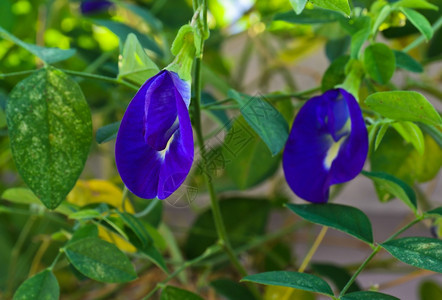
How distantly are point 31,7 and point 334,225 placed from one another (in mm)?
695

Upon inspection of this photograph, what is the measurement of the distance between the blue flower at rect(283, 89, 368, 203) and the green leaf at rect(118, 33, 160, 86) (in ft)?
0.35

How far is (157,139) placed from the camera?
31 cm

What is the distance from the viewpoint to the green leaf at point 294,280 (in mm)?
324

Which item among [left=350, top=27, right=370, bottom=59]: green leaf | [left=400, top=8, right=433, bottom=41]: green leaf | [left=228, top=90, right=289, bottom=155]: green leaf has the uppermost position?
[left=400, top=8, right=433, bottom=41]: green leaf

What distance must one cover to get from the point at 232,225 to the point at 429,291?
287 mm

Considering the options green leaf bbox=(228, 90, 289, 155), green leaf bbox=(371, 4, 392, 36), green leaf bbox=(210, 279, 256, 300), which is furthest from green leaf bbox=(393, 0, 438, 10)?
green leaf bbox=(210, 279, 256, 300)

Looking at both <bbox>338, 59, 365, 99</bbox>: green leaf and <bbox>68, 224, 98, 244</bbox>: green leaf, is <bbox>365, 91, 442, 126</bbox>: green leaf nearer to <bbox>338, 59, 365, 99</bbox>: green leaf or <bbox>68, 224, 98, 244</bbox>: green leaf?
<bbox>338, 59, 365, 99</bbox>: green leaf

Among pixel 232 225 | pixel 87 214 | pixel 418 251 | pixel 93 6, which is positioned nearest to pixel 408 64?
pixel 418 251

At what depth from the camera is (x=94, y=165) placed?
49.8 inches

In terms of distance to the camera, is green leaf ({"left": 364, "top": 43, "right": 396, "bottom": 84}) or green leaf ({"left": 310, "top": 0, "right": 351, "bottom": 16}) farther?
green leaf ({"left": 364, "top": 43, "right": 396, "bottom": 84})

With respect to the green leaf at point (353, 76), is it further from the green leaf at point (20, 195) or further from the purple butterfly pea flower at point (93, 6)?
the purple butterfly pea flower at point (93, 6)

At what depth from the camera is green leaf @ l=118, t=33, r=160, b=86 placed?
1.18ft

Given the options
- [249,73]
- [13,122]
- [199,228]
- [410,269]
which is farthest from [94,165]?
[13,122]

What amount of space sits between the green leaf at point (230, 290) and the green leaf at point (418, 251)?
0.26 meters
